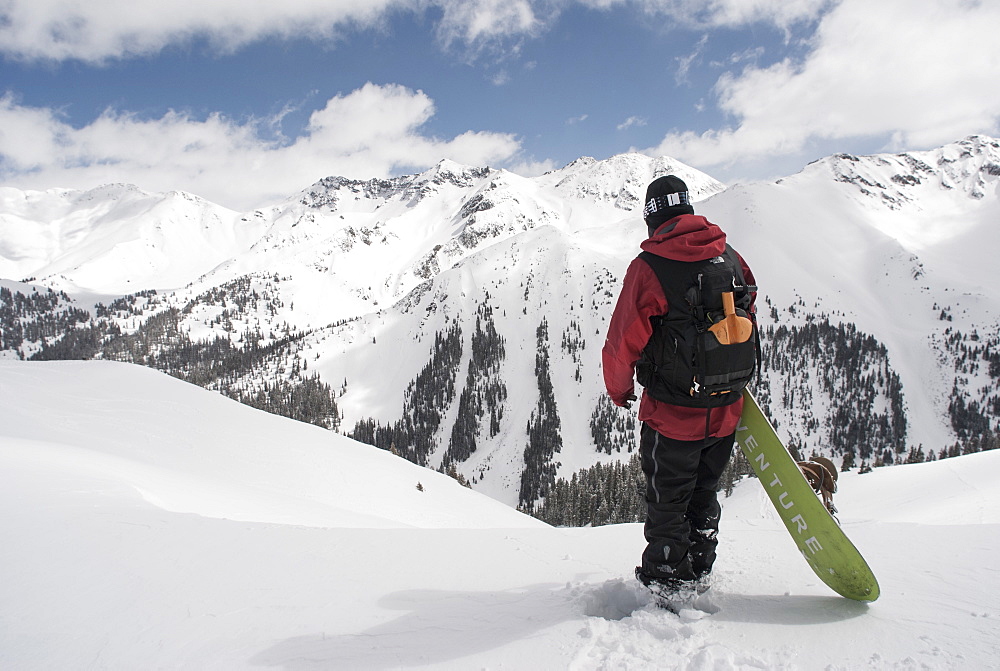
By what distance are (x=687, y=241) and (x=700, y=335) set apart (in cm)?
78

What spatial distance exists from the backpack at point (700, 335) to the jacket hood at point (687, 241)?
66 millimetres

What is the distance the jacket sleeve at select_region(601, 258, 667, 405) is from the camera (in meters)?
3.88

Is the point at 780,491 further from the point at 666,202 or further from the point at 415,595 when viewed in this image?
the point at 415,595

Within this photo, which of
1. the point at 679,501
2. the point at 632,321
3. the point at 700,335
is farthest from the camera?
the point at 679,501

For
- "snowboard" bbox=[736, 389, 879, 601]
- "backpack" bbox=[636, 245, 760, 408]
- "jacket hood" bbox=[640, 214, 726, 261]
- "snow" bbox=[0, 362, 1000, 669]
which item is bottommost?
"snow" bbox=[0, 362, 1000, 669]

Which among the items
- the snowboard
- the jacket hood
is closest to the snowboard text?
the snowboard

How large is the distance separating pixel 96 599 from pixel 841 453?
19637 centimetres

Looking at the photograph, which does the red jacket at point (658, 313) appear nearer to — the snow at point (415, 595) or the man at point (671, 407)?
the man at point (671, 407)

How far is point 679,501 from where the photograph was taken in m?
4.04

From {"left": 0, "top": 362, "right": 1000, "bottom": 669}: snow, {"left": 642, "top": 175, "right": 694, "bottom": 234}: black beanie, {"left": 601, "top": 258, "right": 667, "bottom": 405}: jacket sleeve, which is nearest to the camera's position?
{"left": 0, "top": 362, "right": 1000, "bottom": 669}: snow

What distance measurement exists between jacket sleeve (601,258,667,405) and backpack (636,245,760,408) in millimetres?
81

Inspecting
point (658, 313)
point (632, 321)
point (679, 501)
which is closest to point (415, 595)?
point (679, 501)

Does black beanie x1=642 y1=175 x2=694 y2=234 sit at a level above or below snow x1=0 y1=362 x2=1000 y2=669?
above

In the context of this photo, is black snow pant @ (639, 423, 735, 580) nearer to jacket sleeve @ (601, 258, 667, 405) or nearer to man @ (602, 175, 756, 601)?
man @ (602, 175, 756, 601)
